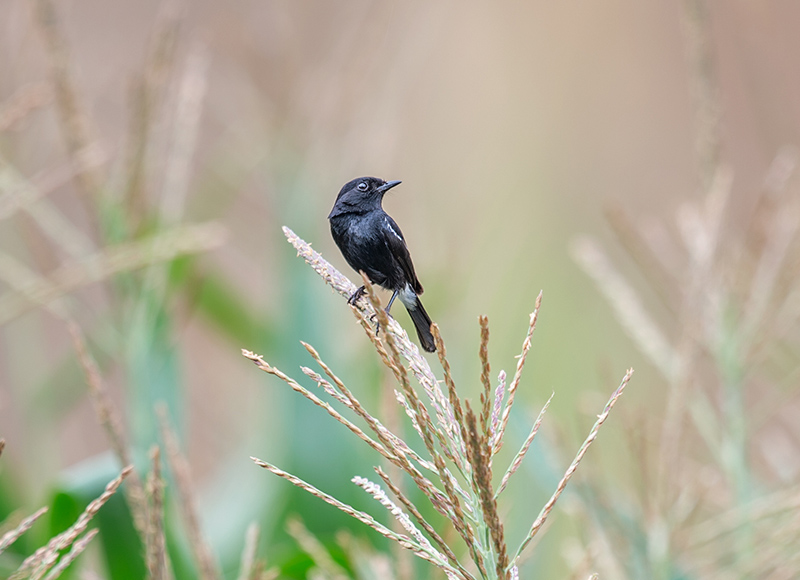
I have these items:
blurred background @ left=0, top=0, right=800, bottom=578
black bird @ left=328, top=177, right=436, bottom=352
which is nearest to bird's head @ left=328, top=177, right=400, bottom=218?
black bird @ left=328, top=177, right=436, bottom=352

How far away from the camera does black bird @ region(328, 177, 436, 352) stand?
0.89m

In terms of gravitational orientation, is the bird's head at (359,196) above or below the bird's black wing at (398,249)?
above

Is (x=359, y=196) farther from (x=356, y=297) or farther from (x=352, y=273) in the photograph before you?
(x=352, y=273)

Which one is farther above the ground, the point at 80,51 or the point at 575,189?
the point at 80,51

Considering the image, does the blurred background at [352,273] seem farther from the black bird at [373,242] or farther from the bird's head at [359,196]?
the bird's head at [359,196]

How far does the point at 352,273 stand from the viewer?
5.55 ft

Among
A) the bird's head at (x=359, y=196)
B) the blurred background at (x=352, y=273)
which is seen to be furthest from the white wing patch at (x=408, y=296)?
the blurred background at (x=352, y=273)

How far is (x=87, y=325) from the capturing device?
69.6 inches

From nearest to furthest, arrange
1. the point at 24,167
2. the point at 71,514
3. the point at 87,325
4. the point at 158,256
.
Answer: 1. the point at 71,514
2. the point at 158,256
3. the point at 87,325
4. the point at 24,167

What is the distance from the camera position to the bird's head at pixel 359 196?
886mm

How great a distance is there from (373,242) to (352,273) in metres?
0.80

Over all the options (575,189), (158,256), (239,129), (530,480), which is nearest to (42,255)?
(158,256)

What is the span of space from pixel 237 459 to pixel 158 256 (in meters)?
1.17

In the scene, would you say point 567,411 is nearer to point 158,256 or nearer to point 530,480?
point 530,480
